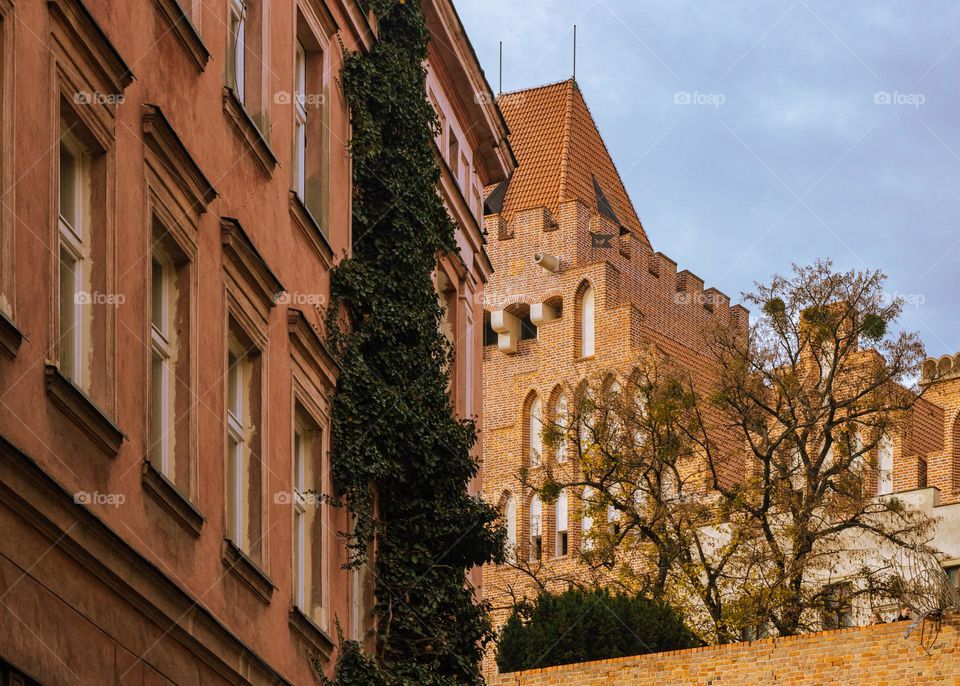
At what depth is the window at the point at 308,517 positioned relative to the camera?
54.1 feet

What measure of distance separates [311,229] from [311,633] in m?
3.47

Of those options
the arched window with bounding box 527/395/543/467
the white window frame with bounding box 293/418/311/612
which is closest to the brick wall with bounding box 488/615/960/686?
the white window frame with bounding box 293/418/311/612

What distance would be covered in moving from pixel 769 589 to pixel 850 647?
8583mm

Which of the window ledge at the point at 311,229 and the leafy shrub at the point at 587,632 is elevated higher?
the window ledge at the point at 311,229

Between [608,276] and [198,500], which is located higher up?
[608,276]

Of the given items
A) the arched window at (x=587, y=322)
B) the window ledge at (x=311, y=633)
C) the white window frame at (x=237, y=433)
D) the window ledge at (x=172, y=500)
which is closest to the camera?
the window ledge at (x=172, y=500)

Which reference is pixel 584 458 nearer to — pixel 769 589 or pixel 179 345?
pixel 769 589

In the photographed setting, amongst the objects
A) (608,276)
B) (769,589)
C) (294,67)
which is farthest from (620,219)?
(294,67)

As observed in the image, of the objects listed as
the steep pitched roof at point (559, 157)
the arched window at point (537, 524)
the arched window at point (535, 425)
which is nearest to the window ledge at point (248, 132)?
the arched window at point (537, 524)

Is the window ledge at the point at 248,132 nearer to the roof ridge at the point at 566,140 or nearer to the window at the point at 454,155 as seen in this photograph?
the window at the point at 454,155

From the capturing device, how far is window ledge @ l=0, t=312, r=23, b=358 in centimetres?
967

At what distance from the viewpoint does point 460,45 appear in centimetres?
2400

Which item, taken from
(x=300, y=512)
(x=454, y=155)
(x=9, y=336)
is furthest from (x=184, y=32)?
(x=454, y=155)

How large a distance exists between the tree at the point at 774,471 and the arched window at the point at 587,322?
19713mm
